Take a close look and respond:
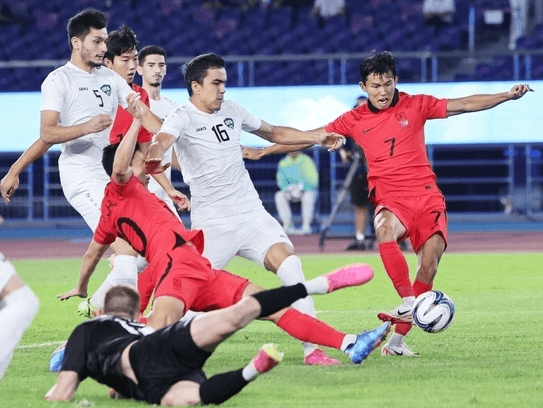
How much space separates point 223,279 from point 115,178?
3.02ft

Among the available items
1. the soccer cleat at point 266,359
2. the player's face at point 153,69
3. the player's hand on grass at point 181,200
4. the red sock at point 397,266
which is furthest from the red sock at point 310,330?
the player's face at point 153,69

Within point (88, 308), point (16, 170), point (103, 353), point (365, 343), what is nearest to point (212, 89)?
point (16, 170)

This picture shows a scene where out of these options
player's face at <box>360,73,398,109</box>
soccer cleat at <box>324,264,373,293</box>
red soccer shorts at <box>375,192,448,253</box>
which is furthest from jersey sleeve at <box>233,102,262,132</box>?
soccer cleat at <box>324,264,373,293</box>

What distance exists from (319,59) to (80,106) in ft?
47.8

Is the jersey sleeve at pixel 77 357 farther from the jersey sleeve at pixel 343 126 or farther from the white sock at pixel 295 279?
the jersey sleeve at pixel 343 126

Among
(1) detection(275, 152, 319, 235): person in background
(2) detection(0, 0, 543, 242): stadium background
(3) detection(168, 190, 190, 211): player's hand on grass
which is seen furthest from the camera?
(2) detection(0, 0, 543, 242): stadium background

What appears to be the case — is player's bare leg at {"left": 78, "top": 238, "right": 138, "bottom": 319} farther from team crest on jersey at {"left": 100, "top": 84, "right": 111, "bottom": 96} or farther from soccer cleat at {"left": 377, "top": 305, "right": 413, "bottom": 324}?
soccer cleat at {"left": 377, "top": 305, "right": 413, "bottom": 324}

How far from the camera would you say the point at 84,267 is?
770 cm

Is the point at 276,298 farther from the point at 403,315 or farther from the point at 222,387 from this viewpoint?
the point at 403,315

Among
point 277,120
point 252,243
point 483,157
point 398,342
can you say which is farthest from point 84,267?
point 483,157

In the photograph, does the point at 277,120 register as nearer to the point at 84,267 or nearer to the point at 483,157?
the point at 483,157

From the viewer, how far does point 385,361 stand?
23.4ft

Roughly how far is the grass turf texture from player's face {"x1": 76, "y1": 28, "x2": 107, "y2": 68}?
2222mm

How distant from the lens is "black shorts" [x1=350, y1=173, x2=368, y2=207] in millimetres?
17828
